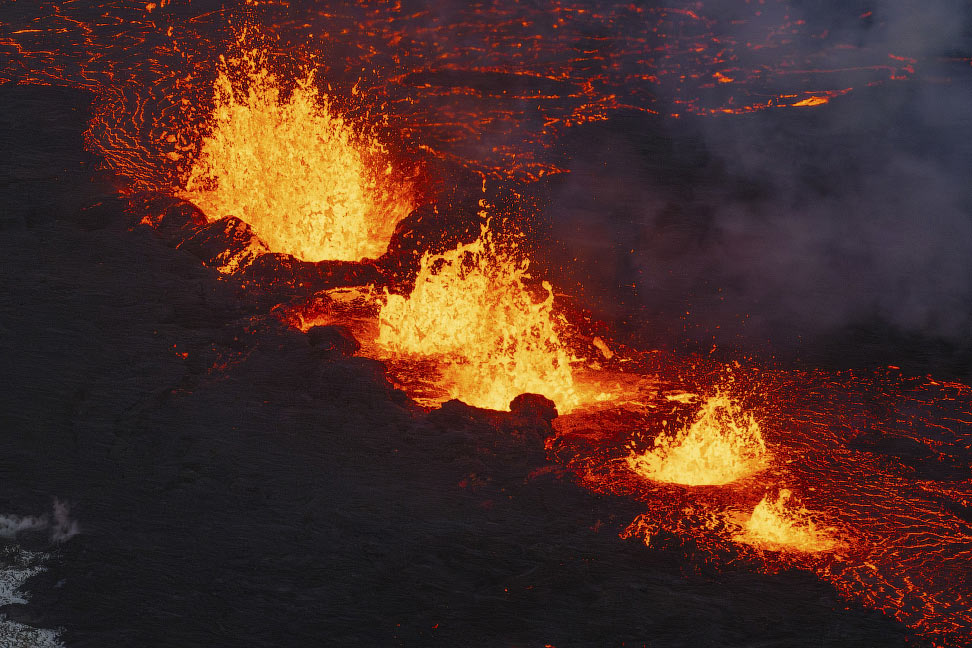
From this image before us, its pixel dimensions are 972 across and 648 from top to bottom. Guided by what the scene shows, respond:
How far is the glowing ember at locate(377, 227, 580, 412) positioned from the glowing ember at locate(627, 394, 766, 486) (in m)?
0.56

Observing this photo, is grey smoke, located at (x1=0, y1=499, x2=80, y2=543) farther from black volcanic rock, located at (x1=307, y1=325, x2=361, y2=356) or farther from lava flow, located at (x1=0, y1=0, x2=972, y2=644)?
lava flow, located at (x1=0, y1=0, x2=972, y2=644)

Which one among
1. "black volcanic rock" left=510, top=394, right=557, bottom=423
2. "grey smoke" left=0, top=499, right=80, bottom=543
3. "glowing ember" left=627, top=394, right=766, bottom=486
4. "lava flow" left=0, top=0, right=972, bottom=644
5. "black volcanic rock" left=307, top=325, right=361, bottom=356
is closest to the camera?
"grey smoke" left=0, top=499, right=80, bottom=543

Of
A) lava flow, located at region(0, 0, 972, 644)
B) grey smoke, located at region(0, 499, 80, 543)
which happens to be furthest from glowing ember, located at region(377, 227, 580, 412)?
grey smoke, located at region(0, 499, 80, 543)

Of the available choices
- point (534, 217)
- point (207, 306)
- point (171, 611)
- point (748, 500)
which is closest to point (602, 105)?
point (534, 217)

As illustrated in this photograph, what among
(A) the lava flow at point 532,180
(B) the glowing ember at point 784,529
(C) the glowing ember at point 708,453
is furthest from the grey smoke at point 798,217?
(B) the glowing ember at point 784,529

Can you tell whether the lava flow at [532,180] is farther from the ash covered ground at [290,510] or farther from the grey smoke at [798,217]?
the grey smoke at [798,217]

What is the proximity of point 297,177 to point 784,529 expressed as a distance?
4035 mm

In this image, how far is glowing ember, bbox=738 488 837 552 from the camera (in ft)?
12.8

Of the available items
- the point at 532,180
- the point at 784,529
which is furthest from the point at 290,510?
the point at 532,180

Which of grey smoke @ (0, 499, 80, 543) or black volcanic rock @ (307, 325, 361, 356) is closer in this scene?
grey smoke @ (0, 499, 80, 543)

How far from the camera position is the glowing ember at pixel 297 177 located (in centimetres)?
627

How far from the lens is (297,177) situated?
668cm

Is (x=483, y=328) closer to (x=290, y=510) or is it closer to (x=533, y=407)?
(x=533, y=407)

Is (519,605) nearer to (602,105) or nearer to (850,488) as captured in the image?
(850,488)
